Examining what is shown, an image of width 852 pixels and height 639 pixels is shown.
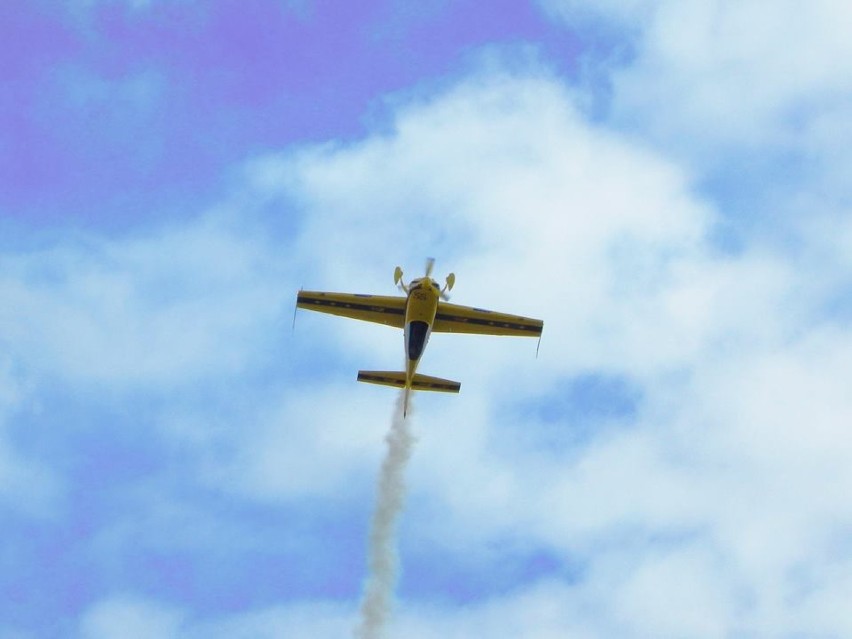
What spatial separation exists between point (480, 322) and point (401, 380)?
8.14 metres

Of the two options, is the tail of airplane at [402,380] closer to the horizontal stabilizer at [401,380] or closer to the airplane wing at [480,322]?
the horizontal stabilizer at [401,380]

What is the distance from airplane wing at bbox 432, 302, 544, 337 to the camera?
140625 millimetres

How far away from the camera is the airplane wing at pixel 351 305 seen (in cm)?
14150

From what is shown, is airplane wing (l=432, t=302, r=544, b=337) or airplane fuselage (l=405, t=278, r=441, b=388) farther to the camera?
airplane wing (l=432, t=302, r=544, b=337)

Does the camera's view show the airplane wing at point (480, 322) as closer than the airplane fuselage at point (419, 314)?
No

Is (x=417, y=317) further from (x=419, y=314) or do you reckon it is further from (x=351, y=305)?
(x=351, y=305)

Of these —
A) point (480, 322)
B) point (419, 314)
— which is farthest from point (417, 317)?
point (480, 322)

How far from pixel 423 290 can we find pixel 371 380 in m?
8.93

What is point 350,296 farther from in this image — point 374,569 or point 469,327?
point 374,569

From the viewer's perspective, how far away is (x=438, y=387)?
14100cm

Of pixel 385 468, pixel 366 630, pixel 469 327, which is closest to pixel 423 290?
pixel 469 327

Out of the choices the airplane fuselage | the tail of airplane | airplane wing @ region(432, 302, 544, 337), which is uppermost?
airplane wing @ region(432, 302, 544, 337)

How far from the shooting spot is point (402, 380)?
140m

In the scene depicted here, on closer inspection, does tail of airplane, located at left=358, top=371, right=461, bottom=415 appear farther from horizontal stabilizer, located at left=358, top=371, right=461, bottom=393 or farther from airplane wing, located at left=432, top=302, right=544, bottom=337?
airplane wing, located at left=432, top=302, right=544, bottom=337
